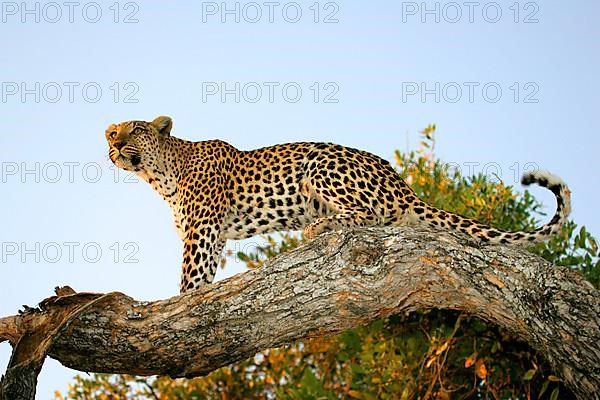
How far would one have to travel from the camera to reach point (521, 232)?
8055 mm

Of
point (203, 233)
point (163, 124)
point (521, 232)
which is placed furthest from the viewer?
point (163, 124)

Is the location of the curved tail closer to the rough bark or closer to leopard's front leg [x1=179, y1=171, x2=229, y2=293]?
the rough bark

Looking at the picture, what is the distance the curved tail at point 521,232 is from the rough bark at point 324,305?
85 cm

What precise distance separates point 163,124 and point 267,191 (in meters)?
1.79

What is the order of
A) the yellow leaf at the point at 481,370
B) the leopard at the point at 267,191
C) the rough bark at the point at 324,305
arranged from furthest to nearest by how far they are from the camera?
the yellow leaf at the point at 481,370 < the leopard at the point at 267,191 < the rough bark at the point at 324,305

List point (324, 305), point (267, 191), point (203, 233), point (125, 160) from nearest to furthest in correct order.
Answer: point (324, 305), point (267, 191), point (203, 233), point (125, 160)

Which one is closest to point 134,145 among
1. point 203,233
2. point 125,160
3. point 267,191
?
point 125,160

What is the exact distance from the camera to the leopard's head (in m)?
10.2

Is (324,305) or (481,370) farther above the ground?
(324,305)

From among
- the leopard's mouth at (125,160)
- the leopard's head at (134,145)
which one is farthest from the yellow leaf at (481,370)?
the leopard's mouth at (125,160)

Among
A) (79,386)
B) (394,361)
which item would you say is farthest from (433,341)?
(79,386)

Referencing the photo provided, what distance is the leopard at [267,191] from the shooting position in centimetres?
853

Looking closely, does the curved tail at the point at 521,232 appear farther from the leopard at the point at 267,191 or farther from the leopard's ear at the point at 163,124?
the leopard's ear at the point at 163,124

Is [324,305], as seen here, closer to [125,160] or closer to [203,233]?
[203,233]
